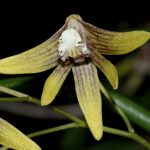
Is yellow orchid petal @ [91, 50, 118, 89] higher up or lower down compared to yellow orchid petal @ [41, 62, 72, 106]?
higher up

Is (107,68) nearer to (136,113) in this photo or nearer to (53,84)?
(53,84)

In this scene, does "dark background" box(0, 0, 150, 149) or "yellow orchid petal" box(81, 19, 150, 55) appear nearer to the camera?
"yellow orchid petal" box(81, 19, 150, 55)

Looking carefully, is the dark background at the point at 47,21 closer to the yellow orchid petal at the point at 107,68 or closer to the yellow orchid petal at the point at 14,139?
the yellow orchid petal at the point at 107,68

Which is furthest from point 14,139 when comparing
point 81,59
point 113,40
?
point 113,40

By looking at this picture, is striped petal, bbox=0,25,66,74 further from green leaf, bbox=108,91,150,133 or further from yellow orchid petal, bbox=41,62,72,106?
green leaf, bbox=108,91,150,133

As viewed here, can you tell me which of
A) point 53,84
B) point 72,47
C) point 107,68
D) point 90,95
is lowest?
point 90,95

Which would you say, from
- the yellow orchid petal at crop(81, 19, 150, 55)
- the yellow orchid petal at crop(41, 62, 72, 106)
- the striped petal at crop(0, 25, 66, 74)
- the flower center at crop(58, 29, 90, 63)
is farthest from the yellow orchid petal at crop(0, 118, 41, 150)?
the yellow orchid petal at crop(81, 19, 150, 55)
